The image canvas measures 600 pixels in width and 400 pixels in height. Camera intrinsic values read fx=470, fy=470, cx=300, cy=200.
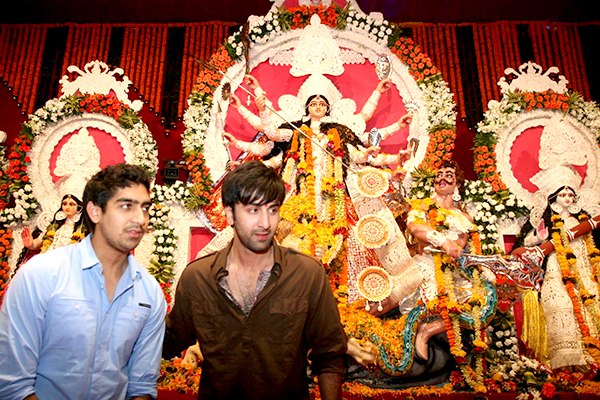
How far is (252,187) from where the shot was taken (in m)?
2.26

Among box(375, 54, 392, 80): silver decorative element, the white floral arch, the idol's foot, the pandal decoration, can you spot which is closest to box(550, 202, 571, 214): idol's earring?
the idol's foot

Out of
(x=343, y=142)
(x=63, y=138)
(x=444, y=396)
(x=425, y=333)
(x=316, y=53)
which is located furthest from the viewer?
(x=316, y=53)

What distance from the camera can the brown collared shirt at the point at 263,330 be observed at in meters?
2.15

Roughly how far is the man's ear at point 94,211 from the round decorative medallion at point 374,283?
10.7 ft

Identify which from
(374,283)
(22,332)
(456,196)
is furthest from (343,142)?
(22,332)

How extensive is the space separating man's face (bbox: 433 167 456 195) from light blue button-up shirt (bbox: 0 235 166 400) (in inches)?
164

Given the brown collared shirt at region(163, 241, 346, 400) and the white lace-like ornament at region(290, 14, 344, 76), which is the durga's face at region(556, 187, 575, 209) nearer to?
the white lace-like ornament at region(290, 14, 344, 76)

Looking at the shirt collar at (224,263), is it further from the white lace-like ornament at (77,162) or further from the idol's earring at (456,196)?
the white lace-like ornament at (77,162)

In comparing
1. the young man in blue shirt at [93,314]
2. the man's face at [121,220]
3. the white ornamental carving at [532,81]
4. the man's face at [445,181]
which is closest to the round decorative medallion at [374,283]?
the man's face at [445,181]

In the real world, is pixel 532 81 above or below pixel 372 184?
above

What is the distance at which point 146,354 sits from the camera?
219 centimetres

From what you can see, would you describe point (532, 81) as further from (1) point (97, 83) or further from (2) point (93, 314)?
(2) point (93, 314)

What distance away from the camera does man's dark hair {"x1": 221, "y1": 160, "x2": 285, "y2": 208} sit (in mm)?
2258

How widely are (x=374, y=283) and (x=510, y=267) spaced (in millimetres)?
1383
